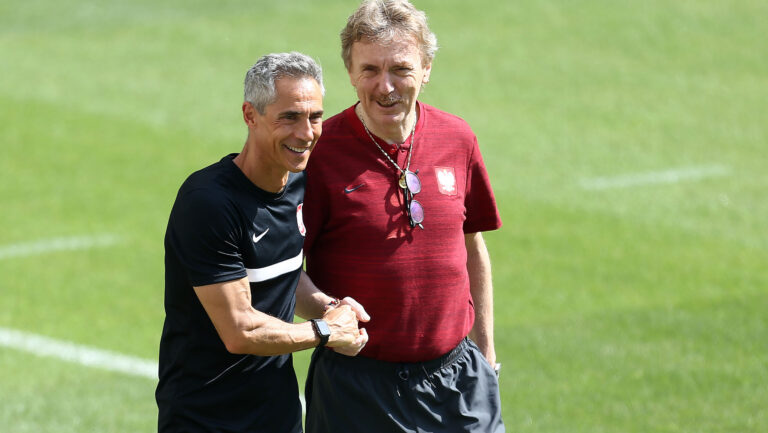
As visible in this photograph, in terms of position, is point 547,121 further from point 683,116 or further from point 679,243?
point 679,243

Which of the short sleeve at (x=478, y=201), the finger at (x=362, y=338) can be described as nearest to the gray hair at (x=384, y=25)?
the short sleeve at (x=478, y=201)

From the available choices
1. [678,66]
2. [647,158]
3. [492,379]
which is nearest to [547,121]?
[647,158]

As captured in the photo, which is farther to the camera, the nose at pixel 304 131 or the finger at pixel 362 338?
the finger at pixel 362 338

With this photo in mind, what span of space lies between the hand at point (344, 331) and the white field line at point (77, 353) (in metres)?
4.62

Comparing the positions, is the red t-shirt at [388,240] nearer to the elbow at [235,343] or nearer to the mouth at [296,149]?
the mouth at [296,149]

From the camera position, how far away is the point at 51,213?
1334cm

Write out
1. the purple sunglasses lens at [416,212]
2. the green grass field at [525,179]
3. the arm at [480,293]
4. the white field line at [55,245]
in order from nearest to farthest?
1. the purple sunglasses lens at [416,212]
2. the arm at [480,293]
3. the green grass field at [525,179]
4. the white field line at [55,245]

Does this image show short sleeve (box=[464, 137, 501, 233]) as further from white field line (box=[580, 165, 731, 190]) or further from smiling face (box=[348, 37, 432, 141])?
white field line (box=[580, 165, 731, 190])

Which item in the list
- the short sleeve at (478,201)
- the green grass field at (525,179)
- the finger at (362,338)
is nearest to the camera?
the finger at (362,338)

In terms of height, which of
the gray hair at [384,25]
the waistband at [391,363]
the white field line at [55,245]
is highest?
the gray hair at [384,25]

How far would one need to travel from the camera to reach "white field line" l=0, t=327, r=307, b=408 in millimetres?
9461

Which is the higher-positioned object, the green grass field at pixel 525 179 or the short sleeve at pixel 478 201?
the short sleeve at pixel 478 201

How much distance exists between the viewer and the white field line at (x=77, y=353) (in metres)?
9.46

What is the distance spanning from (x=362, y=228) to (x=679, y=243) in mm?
7536
